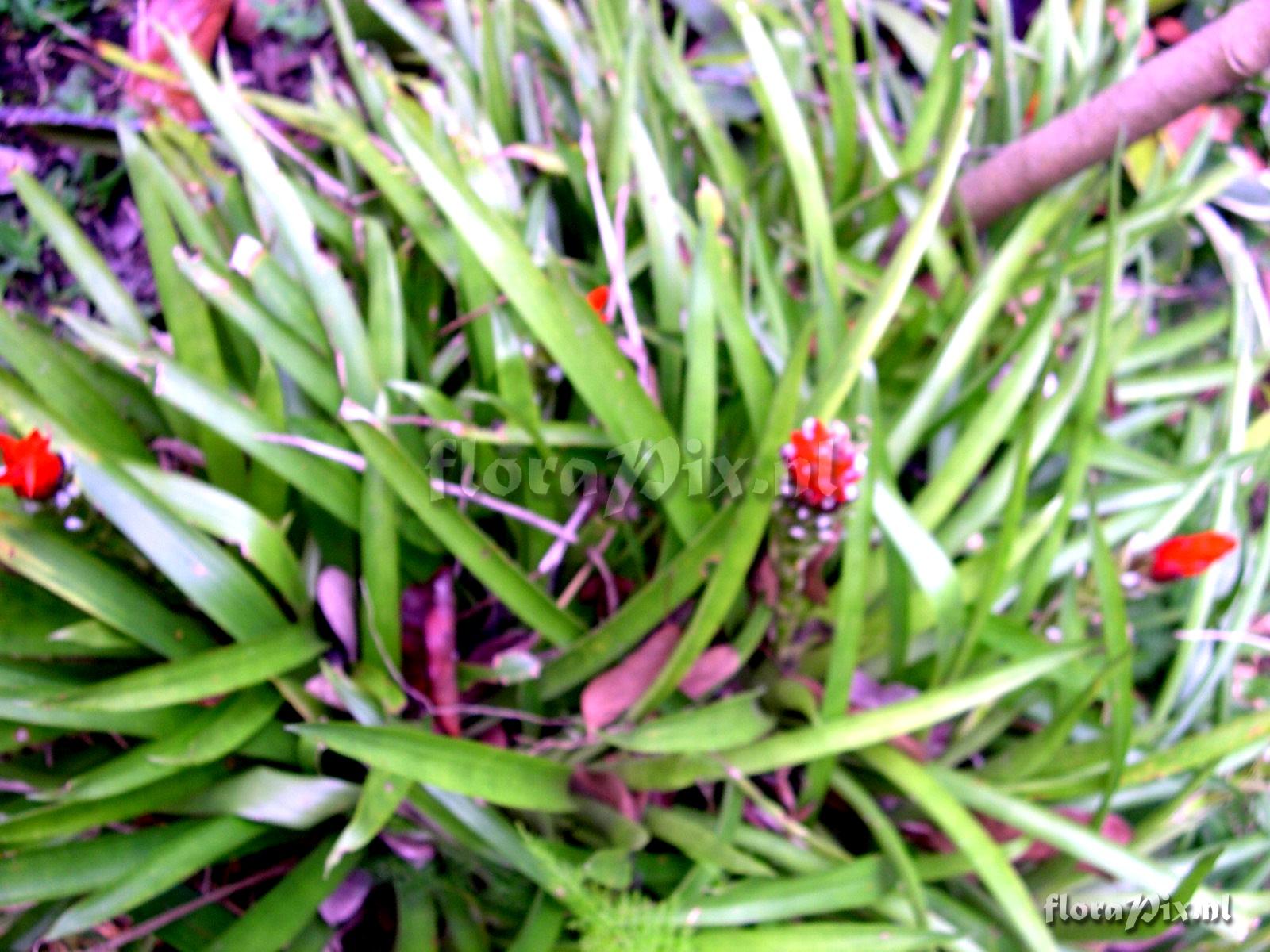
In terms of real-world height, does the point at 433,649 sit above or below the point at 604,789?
above

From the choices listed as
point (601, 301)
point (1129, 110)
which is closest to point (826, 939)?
point (601, 301)

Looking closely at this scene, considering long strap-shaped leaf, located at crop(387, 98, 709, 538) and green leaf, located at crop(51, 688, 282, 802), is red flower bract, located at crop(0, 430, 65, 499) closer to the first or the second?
green leaf, located at crop(51, 688, 282, 802)

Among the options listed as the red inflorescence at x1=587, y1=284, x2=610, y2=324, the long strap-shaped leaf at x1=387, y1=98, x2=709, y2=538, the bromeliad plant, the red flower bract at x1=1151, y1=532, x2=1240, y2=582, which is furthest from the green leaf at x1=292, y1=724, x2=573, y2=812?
the red flower bract at x1=1151, y1=532, x2=1240, y2=582

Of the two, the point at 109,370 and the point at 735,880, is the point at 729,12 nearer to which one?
the point at 109,370

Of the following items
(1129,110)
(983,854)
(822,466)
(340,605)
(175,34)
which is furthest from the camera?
(175,34)

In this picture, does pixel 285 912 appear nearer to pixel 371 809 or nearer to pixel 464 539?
pixel 371 809

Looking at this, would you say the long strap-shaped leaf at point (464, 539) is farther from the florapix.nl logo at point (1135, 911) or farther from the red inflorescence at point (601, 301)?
the florapix.nl logo at point (1135, 911)

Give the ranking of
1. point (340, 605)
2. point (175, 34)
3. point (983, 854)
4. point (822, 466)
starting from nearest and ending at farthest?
point (822, 466), point (983, 854), point (340, 605), point (175, 34)
